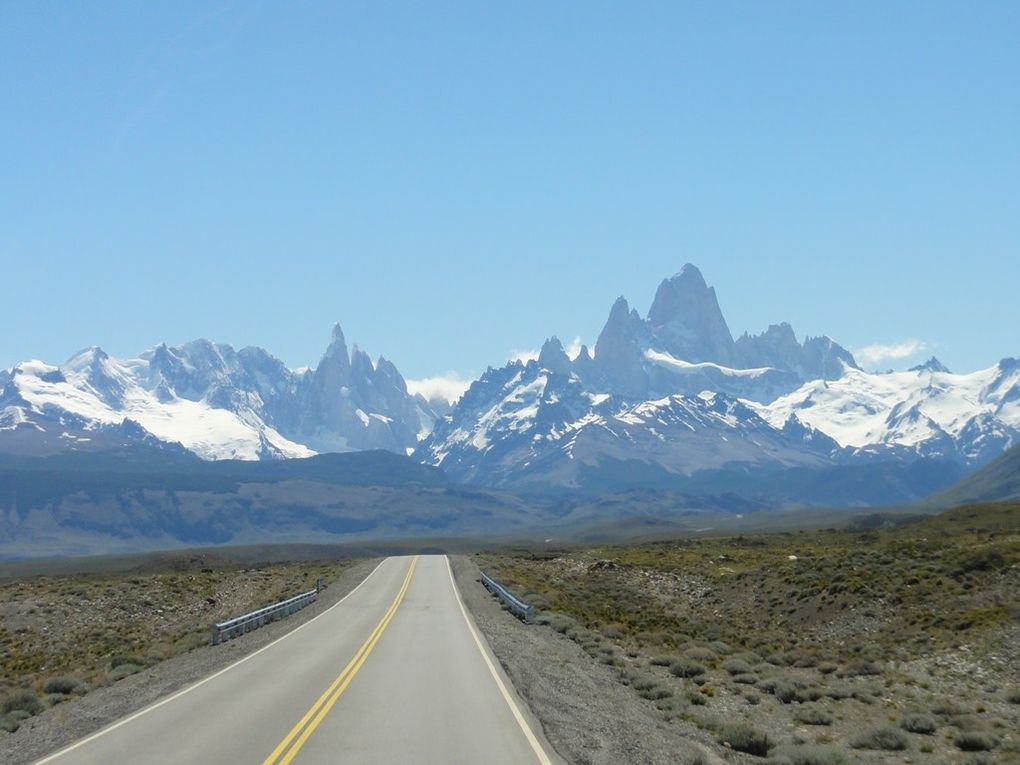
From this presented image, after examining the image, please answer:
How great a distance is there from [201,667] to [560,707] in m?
12.8

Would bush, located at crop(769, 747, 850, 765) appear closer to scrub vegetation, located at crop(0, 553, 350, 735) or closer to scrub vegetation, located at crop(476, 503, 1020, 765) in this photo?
scrub vegetation, located at crop(476, 503, 1020, 765)

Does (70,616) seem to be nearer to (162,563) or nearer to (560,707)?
(560,707)

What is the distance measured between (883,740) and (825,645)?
58.2 feet

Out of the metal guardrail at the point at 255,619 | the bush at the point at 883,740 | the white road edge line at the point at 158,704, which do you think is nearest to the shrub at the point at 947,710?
the bush at the point at 883,740

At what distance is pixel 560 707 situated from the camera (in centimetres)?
2288

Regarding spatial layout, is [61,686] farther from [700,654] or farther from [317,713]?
[700,654]

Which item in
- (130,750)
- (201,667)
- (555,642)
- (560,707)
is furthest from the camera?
(555,642)

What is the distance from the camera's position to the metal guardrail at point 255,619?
38.3m

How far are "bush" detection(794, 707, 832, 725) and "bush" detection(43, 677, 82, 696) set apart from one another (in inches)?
724

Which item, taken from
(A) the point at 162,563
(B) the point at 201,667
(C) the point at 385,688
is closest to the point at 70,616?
(B) the point at 201,667

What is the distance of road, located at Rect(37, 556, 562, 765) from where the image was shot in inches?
699

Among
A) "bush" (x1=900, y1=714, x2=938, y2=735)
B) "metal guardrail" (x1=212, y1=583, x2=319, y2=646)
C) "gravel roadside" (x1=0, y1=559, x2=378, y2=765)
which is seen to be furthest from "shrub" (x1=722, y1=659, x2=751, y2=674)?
"metal guardrail" (x1=212, y1=583, x2=319, y2=646)

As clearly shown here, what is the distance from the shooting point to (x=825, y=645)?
3744 cm

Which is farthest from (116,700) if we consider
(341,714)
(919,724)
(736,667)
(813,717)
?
(919,724)
